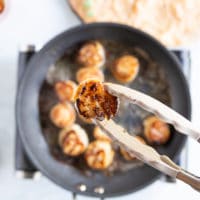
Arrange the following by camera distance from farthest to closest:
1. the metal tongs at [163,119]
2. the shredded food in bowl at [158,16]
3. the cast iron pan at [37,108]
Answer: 1. the shredded food in bowl at [158,16]
2. the cast iron pan at [37,108]
3. the metal tongs at [163,119]

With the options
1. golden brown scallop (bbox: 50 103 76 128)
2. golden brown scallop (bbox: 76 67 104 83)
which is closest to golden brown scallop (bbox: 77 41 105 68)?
golden brown scallop (bbox: 76 67 104 83)

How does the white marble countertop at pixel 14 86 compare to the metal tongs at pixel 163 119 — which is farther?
the white marble countertop at pixel 14 86

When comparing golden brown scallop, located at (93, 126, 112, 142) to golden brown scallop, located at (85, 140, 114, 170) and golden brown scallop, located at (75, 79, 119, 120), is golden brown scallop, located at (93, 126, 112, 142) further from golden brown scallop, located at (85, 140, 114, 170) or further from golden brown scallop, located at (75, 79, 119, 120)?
golden brown scallop, located at (75, 79, 119, 120)

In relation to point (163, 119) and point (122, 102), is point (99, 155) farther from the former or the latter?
point (163, 119)

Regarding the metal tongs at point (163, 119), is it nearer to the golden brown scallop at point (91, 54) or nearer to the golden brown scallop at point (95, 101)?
the golden brown scallop at point (95, 101)

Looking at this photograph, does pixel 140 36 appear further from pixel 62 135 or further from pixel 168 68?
pixel 62 135

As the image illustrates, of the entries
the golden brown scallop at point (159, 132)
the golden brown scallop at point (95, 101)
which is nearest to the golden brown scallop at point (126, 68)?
the golden brown scallop at point (159, 132)

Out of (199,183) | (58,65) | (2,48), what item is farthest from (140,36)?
(199,183)
